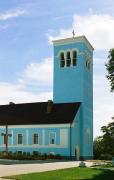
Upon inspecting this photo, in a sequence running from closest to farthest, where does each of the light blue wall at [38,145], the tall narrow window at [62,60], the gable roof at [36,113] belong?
the light blue wall at [38,145]
the gable roof at [36,113]
the tall narrow window at [62,60]

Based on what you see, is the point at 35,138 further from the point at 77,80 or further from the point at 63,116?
the point at 77,80

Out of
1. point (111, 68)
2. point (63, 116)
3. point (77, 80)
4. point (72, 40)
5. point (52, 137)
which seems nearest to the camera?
point (111, 68)

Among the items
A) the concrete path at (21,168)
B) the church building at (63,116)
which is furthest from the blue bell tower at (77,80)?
the concrete path at (21,168)

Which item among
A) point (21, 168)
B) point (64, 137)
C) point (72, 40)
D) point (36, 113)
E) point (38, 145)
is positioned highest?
point (72, 40)

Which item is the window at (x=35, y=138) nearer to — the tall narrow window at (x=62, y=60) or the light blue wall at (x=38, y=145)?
the light blue wall at (x=38, y=145)

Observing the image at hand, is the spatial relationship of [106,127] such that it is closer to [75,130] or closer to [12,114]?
[75,130]

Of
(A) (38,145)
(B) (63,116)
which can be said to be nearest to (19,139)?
(A) (38,145)

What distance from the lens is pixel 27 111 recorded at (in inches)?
2427

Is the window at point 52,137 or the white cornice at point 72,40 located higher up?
the white cornice at point 72,40

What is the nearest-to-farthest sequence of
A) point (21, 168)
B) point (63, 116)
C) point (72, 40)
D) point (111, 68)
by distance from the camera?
point (21, 168) < point (111, 68) < point (63, 116) < point (72, 40)

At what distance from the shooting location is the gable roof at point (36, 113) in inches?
2207

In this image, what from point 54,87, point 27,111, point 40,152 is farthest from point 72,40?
point 40,152

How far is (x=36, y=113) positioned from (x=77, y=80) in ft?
24.5

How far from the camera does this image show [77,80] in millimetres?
58312
